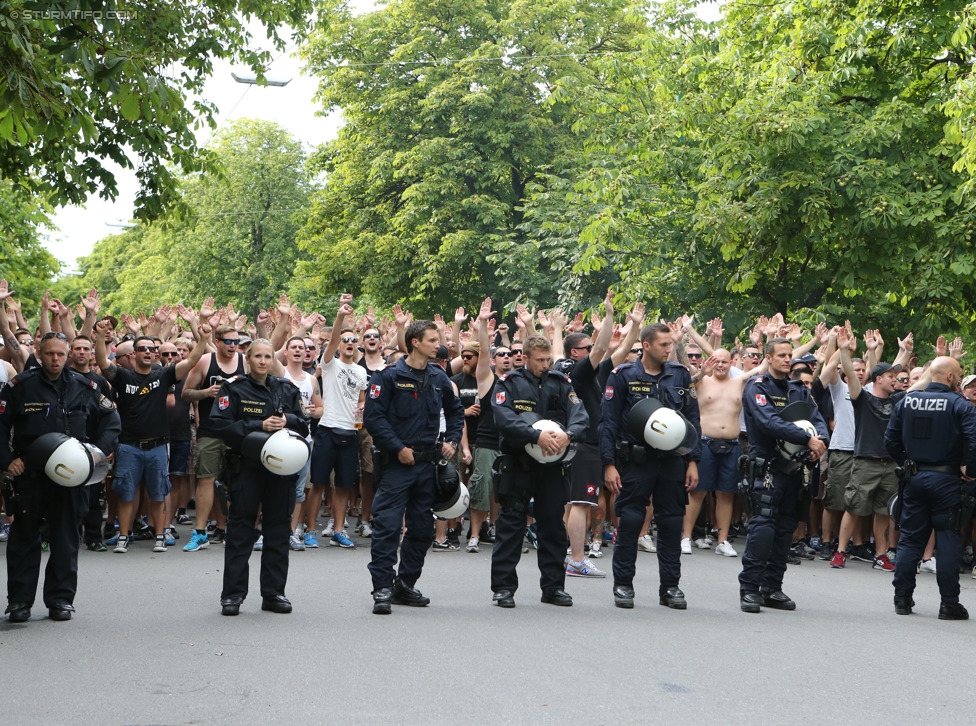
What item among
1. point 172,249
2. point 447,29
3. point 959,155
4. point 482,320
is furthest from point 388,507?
point 172,249

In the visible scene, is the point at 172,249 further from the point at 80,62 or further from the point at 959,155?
the point at 80,62

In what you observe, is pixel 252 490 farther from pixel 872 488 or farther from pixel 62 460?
pixel 872 488

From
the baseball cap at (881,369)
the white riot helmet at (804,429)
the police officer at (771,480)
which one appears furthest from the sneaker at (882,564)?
the white riot helmet at (804,429)

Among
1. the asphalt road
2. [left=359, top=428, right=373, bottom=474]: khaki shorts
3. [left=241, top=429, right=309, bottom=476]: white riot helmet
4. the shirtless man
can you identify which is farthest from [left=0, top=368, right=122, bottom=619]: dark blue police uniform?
the shirtless man

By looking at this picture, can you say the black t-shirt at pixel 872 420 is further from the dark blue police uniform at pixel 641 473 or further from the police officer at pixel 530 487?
the police officer at pixel 530 487

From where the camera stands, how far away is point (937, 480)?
9.12 metres

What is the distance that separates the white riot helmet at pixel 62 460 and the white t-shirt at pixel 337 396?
4.34 meters

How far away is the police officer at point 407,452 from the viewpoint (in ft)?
27.7

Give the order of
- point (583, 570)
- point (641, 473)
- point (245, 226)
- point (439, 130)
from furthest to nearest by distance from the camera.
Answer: point (245, 226), point (439, 130), point (583, 570), point (641, 473)

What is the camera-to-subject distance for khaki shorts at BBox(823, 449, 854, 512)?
12320 mm

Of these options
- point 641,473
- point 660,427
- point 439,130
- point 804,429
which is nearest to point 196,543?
point 641,473

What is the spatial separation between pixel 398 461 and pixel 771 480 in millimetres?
2774

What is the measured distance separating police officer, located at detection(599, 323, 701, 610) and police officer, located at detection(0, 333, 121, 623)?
3.82 m

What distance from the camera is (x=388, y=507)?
8.48 m
